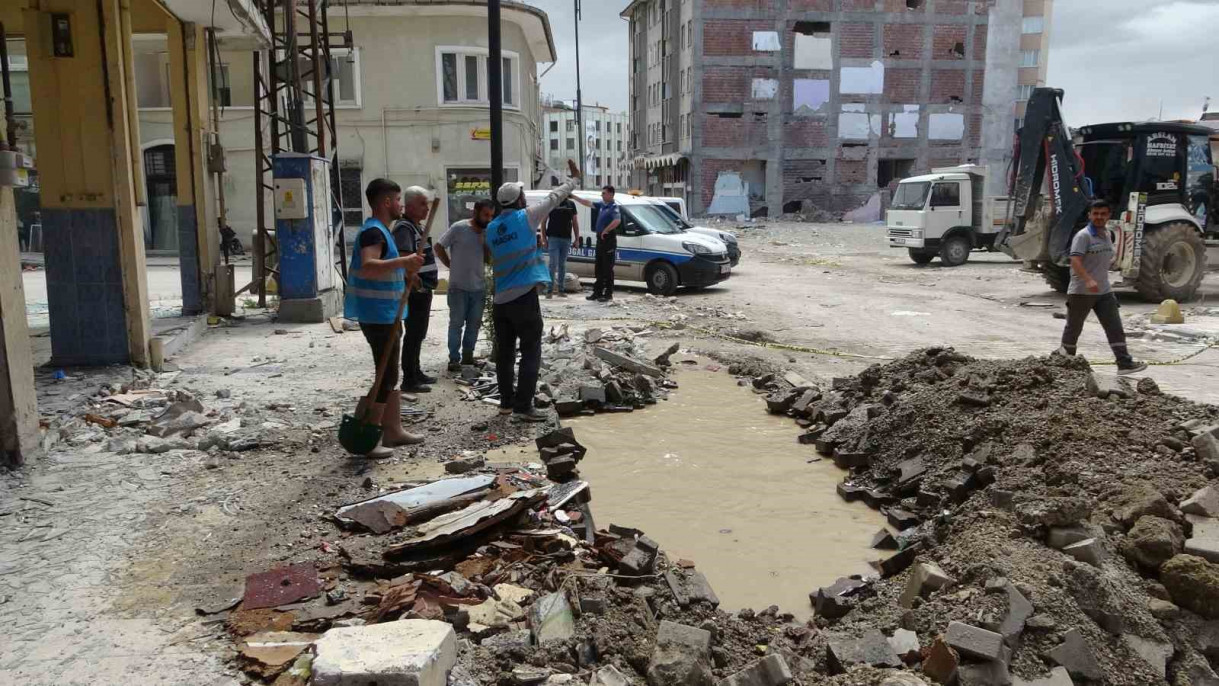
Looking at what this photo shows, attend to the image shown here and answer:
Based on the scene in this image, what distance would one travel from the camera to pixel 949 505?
516 centimetres

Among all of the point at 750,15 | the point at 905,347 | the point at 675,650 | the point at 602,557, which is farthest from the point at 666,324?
the point at 750,15

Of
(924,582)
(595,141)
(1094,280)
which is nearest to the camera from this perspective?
(924,582)

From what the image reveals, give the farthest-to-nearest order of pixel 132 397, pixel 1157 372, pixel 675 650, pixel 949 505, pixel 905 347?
1. pixel 905 347
2. pixel 1157 372
3. pixel 132 397
4. pixel 949 505
5. pixel 675 650

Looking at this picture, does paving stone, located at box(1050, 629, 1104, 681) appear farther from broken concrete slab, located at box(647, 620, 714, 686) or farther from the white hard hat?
the white hard hat

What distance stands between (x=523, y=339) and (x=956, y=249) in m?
18.9

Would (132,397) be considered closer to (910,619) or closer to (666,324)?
(910,619)

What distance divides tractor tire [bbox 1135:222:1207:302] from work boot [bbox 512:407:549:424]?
474 inches

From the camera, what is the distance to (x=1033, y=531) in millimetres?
4285

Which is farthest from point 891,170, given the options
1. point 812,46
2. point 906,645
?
point 906,645

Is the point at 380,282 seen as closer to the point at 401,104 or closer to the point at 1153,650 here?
the point at 1153,650

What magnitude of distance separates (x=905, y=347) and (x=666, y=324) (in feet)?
10.9

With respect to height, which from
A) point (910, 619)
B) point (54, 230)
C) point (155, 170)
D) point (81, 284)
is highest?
point (155, 170)

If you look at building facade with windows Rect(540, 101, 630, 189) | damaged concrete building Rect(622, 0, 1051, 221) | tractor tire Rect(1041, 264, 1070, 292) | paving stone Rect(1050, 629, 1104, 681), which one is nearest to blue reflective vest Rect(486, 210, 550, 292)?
paving stone Rect(1050, 629, 1104, 681)

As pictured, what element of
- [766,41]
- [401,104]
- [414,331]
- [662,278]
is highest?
[766,41]
